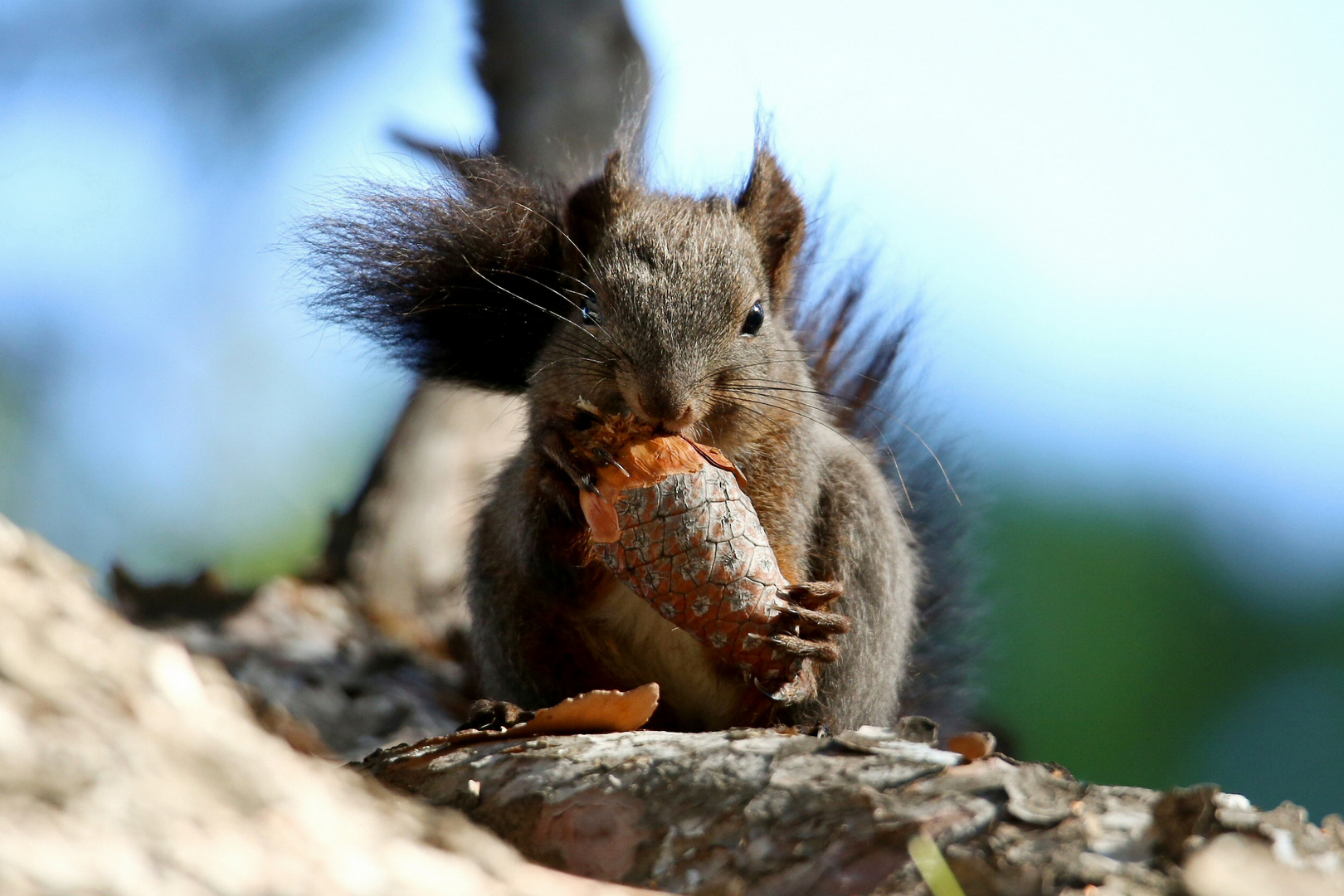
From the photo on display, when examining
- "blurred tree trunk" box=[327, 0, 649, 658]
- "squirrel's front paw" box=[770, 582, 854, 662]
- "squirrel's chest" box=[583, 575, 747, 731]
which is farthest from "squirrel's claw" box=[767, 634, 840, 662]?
"blurred tree trunk" box=[327, 0, 649, 658]

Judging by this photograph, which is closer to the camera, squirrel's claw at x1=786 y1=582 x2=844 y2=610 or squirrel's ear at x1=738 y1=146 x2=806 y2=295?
squirrel's claw at x1=786 y1=582 x2=844 y2=610

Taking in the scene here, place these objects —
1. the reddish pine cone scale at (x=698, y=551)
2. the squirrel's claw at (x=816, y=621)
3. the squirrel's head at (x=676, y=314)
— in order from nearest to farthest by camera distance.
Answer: the reddish pine cone scale at (x=698, y=551) → the squirrel's claw at (x=816, y=621) → the squirrel's head at (x=676, y=314)

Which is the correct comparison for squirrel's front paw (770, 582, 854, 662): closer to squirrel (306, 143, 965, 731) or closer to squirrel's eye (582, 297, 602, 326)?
squirrel (306, 143, 965, 731)

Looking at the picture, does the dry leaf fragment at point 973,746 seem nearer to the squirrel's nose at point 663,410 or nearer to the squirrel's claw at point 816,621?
the squirrel's claw at point 816,621

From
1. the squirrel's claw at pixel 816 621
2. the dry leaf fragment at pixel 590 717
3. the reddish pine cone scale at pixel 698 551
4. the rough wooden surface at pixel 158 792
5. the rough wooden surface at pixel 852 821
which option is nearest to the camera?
the rough wooden surface at pixel 158 792

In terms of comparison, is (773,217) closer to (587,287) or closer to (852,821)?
(587,287)

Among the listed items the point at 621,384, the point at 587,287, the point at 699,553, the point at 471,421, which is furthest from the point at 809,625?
the point at 471,421

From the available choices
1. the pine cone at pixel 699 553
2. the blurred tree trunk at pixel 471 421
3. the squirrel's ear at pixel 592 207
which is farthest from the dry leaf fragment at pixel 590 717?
the blurred tree trunk at pixel 471 421
